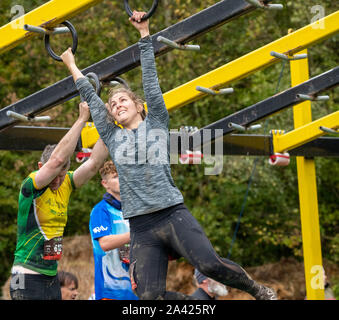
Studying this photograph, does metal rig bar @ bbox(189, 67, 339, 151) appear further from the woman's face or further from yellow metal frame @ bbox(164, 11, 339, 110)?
the woman's face

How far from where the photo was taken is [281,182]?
10680 mm

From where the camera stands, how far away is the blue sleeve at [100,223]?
15.5ft

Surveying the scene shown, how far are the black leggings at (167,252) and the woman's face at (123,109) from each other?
554 mm

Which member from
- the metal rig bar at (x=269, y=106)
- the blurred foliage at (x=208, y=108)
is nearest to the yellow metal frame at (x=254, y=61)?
the metal rig bar at (x=269, y=106)

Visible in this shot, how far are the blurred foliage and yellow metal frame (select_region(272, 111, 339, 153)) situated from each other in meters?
3.99

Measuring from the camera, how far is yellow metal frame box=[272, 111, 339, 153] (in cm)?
604

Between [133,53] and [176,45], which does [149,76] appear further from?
[133,53]

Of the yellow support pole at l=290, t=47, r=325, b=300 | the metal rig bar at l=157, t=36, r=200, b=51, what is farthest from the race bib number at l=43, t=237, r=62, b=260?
the yellow support pole at l=290, t=47, r=325, b=300

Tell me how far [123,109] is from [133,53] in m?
0.67

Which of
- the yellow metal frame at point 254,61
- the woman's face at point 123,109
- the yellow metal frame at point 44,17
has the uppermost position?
the yellow metal frame at point 254,61

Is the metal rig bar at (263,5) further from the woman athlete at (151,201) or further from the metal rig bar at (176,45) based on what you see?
the woman athlete at (151,201)

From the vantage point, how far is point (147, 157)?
3549 mm
